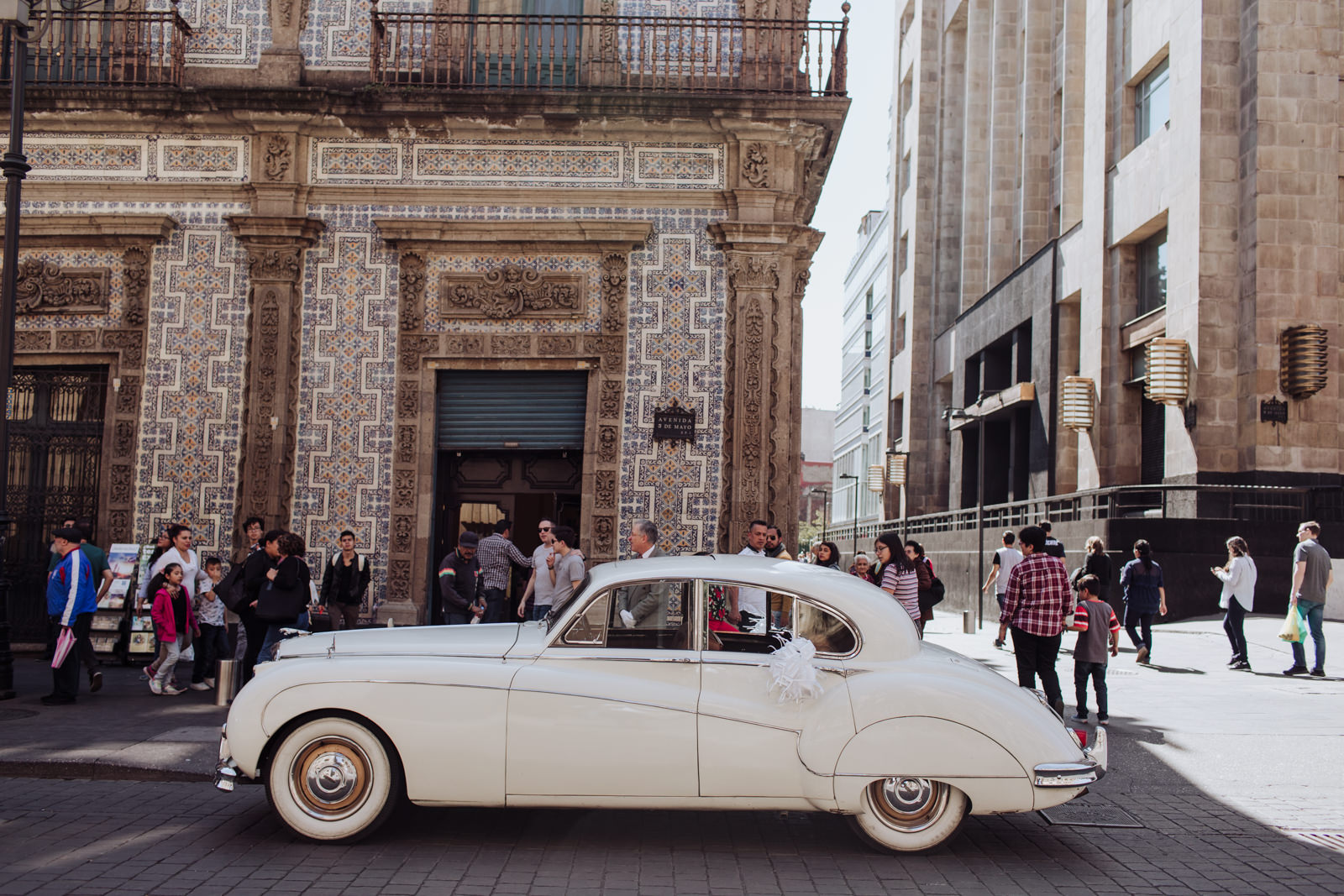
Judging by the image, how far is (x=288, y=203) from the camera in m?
14.9

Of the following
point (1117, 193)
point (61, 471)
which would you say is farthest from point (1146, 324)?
point (61, 471)

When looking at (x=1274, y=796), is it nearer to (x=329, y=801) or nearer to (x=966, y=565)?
(x=329, y=801)

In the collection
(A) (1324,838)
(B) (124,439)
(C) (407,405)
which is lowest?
(A) (1324,838)

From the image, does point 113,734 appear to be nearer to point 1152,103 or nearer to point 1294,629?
point 1294,629

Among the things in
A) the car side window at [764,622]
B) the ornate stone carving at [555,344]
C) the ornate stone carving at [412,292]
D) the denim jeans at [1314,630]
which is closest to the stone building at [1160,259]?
the denim jeans at [1314,630]

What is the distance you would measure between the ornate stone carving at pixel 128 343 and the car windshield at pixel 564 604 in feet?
34.3

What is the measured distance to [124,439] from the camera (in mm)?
14820

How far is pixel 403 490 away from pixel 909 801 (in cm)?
Answer: 974

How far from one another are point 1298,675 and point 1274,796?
646 cm

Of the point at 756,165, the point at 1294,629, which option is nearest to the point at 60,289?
the point at 756,165

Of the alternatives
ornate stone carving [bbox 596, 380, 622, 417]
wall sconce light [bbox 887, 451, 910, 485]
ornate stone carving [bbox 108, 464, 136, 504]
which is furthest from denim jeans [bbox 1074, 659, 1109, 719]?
wall sconce light [bbox 887, 451, 910, 485]

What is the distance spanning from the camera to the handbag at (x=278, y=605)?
419 inches

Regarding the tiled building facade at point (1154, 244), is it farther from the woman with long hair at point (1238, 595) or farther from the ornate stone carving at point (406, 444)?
the ornate stone carving at point (406, 444)

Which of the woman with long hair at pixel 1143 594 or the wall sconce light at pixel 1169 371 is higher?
the wall sconce light at pixel 1169 371
